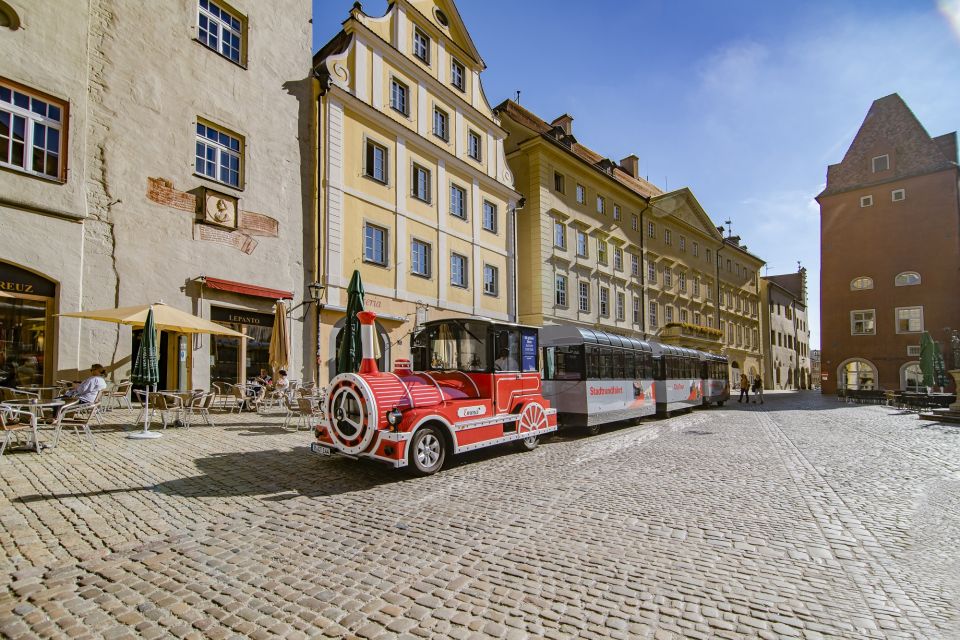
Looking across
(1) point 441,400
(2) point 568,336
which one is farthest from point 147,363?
(2) point 568,336

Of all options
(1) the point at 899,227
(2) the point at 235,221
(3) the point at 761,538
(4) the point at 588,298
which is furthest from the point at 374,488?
(1) the point at 899,227

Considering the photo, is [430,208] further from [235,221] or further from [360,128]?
[235,221]

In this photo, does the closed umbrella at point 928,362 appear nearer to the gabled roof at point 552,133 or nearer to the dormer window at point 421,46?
the gabled roof at point 552,133

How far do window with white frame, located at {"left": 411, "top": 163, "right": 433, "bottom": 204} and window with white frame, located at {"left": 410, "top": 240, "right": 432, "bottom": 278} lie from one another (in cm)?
176

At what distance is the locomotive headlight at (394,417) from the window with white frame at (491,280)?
15.8 meters

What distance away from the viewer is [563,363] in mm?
13000

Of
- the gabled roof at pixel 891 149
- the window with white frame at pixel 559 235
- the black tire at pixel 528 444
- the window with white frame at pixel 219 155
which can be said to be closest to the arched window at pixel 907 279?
the gabled roof at pixel 891 149

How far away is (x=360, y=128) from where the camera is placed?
17375mm

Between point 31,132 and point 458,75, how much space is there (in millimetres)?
15669

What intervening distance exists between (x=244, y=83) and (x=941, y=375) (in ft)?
108

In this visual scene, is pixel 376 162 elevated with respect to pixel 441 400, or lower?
elevated

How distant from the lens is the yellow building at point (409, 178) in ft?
53.9

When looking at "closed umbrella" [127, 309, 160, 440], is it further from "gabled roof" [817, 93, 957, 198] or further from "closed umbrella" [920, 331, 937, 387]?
"gabled roof" [817, 93, 957, 198]

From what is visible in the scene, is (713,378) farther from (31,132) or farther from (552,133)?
(31,132)
